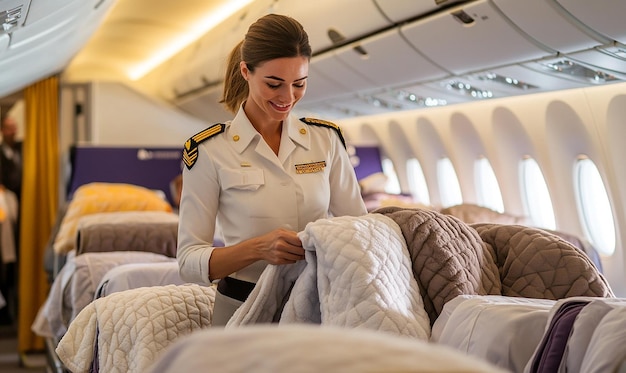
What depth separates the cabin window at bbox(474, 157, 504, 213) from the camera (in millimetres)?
8281

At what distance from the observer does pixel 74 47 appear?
9086mm

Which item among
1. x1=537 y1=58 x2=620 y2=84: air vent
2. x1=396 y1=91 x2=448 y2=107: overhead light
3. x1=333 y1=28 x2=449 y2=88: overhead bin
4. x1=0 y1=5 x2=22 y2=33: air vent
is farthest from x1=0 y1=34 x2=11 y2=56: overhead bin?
x1=396 y1=91 x2=448 y2=107: overhead light

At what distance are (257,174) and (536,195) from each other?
498 centimetres

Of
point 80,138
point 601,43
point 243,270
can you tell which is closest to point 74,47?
point 80,138

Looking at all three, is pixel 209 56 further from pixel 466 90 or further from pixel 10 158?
pixel 10 158

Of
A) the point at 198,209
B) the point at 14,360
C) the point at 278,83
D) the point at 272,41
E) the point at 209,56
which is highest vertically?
the point at 209,56

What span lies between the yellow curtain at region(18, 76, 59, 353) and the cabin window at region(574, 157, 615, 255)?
618 centimetres

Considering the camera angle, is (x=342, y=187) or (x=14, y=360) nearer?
(x=342, y=187)

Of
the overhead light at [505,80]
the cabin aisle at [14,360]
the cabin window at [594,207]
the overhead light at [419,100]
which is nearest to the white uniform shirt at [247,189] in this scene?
the overhead light at [505,80]

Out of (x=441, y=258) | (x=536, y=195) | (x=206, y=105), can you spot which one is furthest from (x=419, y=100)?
(x=441, y=258)

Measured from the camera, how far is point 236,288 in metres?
3.11

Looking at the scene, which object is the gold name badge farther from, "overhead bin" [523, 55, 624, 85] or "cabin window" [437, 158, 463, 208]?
"cabin window" [437, 158, 463, 208]

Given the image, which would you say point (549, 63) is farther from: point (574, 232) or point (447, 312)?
point (447, 312)

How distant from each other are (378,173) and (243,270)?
22.3 feet
